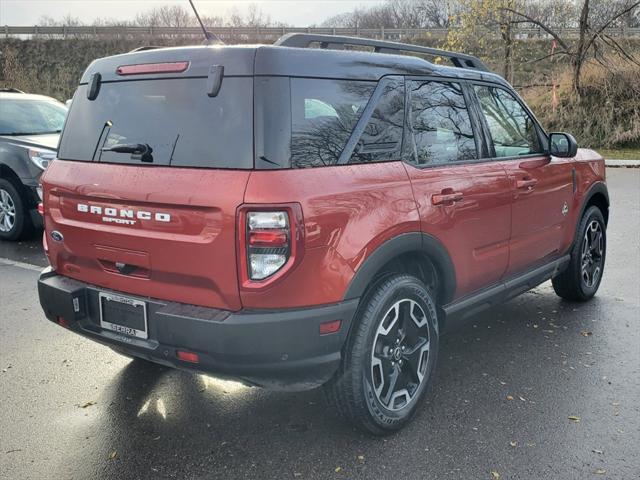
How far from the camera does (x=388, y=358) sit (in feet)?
9.94

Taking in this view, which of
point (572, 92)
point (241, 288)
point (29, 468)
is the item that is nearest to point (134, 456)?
point (29, 468)

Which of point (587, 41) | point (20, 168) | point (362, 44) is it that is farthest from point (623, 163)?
point (362, 44)

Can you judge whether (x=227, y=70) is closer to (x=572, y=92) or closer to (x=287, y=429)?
(x=287, y=429)

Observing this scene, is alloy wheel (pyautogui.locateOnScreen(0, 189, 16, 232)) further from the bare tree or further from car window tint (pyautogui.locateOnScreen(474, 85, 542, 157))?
the bare tree

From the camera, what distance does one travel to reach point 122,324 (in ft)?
9.33

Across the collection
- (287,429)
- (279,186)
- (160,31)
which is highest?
(160,31)

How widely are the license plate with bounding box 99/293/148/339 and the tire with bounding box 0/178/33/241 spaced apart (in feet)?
17.7

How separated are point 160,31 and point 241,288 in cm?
4003

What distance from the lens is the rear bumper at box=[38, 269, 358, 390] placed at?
2498 millimetres

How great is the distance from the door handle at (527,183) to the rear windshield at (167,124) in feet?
6.90

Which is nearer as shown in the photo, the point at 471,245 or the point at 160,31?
the point at 471,245

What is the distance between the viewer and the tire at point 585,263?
16.1 ft

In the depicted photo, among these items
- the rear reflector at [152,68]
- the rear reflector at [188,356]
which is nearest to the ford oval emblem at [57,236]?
the rear reflector at [152,68]

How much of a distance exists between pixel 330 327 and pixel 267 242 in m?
0.50
